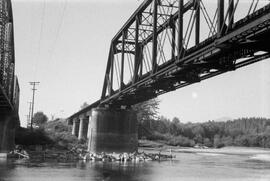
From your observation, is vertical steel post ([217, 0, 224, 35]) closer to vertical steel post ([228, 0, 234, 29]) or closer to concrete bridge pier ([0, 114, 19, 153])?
vertical steel post ([228, 0, 234, 29])

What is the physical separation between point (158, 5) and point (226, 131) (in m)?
158

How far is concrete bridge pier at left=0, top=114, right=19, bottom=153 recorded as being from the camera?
198ft

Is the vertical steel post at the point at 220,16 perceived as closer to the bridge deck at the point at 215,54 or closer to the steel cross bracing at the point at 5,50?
the bridge deck at the point at 215,54

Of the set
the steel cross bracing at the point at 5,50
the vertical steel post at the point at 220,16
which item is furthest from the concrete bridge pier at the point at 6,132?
the vertical steel post at the point at 220,16

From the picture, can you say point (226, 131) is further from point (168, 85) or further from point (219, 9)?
point (219, 9)

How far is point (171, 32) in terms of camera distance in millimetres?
39688

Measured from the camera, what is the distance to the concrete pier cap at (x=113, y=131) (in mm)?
66625

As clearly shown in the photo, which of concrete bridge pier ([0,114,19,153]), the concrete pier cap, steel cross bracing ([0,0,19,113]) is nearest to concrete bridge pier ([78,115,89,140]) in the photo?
the concrete pier cap

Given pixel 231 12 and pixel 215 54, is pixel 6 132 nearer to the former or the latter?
pixel 215 54

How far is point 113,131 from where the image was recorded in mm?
66938

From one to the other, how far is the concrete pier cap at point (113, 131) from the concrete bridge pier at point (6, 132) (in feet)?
41.0

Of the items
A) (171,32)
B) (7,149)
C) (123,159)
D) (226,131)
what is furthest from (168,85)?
(226,131)

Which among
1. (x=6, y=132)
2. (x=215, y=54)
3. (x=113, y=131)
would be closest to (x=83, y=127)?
(x=113, y=131)

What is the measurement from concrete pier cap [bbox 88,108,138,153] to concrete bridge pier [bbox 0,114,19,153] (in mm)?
12482
